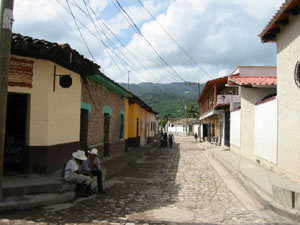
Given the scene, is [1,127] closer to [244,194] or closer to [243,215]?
[243,215]

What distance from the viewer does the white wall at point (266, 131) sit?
10.0 m

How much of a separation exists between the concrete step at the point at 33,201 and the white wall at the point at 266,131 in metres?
6.63

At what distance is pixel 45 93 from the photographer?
720cm

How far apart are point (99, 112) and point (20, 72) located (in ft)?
17.3

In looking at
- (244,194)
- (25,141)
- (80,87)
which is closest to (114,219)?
(25,141)

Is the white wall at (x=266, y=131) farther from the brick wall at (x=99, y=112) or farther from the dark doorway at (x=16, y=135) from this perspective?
the dark doorway at (x=16, y=135)

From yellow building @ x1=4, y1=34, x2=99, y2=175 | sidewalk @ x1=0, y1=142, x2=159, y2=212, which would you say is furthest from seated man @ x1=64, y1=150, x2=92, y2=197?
yellow building @ x1=4, y1=34, x2=99, y2=175

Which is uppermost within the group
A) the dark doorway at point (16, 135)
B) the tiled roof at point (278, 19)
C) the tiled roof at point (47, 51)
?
the tiled roof at point (278, 19)

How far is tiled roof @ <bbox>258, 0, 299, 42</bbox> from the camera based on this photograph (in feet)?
26.3

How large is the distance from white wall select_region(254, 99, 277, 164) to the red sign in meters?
7.21

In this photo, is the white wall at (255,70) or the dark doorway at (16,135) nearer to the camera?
the dark doorway at (16,135)

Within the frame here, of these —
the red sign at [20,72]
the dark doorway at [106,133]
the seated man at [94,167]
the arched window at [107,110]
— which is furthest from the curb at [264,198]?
the dark doorway at [106,133]

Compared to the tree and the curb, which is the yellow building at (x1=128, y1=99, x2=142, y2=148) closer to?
the curb

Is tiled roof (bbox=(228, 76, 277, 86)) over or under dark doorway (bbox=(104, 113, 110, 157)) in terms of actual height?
over
